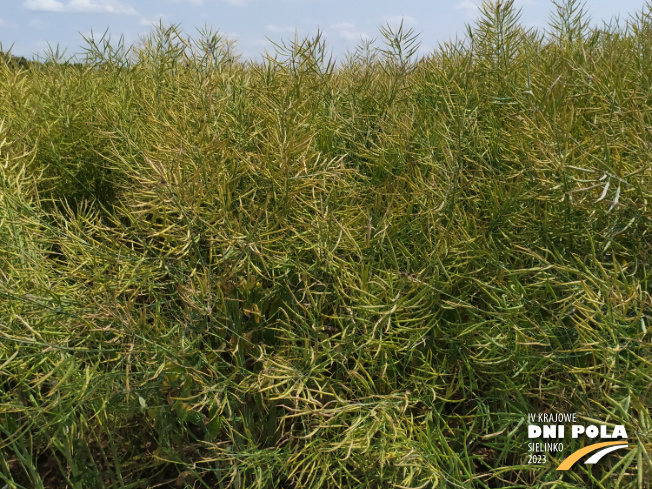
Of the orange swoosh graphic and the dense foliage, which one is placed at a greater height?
the dense foliage

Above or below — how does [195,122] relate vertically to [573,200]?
above

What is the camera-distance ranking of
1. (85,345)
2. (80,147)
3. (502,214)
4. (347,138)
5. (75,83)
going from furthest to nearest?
(75,83), (80,147), (347,138), (85,345), (502,214)

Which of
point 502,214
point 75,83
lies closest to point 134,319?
point 502,214

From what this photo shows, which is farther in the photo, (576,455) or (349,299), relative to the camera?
(349,299)

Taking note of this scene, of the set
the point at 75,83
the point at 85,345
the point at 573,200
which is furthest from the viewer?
the point at 75,83

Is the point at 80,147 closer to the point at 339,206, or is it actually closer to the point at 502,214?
the point at 339,206

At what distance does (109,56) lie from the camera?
7.67 ft

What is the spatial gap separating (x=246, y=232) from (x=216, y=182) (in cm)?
13

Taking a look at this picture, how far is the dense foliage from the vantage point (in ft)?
3.69

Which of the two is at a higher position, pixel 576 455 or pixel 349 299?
pixel 349 299

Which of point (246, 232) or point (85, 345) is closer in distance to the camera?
point (246, 232)

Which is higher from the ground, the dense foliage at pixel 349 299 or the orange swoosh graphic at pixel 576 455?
the dense foliage at pixel 349 299

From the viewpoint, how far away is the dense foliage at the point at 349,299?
1.13 m

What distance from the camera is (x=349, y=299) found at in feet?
4.27
